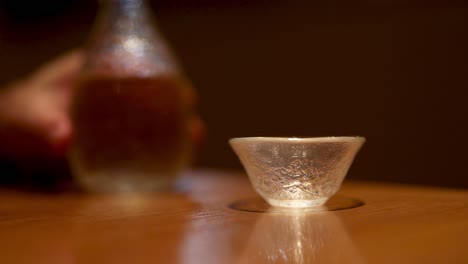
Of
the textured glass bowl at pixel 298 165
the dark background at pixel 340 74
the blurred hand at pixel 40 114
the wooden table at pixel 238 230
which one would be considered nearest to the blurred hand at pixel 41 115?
the blurred hand at pixel 40 114

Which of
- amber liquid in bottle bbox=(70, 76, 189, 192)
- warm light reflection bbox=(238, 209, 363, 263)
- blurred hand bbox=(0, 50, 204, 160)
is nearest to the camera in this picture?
warm light reflection bbox=(238, 209, 363, 263)

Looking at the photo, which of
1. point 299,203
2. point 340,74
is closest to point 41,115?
point 299,203

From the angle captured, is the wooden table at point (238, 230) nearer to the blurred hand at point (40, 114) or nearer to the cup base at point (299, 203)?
the cup base at point (299, 203)

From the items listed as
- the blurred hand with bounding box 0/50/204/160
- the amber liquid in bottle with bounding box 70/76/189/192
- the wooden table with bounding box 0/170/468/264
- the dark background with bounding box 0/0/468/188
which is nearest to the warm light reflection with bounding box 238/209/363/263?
the wooden table with bounding box 0/170/468/264

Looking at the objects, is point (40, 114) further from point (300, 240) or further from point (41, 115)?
point (300, 240)

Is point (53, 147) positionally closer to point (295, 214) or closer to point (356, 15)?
point (295, 214)

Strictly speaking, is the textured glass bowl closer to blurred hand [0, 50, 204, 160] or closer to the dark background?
blurred hand [0, 50, 204, 160]
